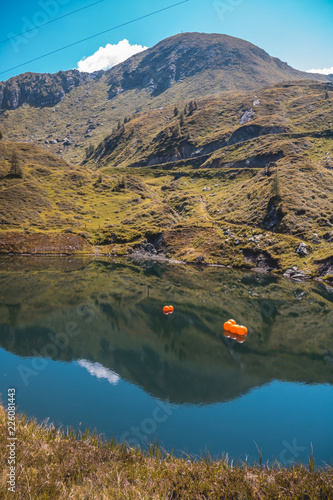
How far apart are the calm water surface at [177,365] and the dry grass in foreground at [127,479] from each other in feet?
21.4

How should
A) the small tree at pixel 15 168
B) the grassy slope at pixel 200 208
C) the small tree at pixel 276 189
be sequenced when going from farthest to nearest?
1. the small tree at pixel 15 168
2. the small tree at pixel 276 189
3. the grassy slope at pixel 200 208

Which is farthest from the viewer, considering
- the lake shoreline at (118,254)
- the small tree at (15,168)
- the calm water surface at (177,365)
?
the small tree at (15,168)

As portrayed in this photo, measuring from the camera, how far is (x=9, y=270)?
255ft

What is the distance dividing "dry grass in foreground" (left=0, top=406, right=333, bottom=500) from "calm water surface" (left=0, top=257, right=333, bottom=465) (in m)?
6.52

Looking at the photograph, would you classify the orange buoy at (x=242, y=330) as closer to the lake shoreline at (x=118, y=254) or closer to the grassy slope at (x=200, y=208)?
the lake shoreline at (x=118, y=254)

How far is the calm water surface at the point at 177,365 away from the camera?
1939 centimetres

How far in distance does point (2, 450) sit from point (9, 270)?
7998cm

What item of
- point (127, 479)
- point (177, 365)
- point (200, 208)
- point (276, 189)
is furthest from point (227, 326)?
point (200, 208)

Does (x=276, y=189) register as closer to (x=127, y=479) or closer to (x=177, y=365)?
(x=177, y=365)

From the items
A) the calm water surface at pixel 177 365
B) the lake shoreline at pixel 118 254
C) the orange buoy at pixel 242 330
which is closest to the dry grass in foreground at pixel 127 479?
the calm water surface at pixel 177 365

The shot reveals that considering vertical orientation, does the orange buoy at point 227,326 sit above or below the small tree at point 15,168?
below

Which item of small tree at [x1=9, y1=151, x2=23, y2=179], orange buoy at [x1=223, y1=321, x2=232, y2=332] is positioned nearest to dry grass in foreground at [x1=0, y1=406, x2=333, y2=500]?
orange buoy at [x1=223, y1=321, x2=232, y2=332]

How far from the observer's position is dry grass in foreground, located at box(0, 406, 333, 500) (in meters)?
7.61

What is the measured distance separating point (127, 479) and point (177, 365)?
22.6m
